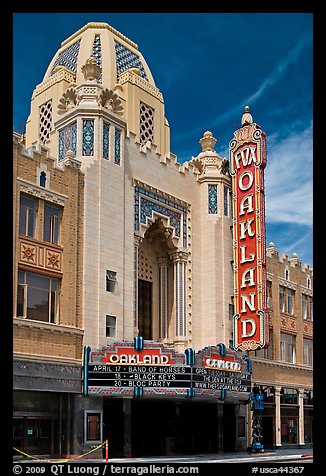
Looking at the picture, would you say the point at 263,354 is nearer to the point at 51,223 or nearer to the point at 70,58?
the point at 51,223

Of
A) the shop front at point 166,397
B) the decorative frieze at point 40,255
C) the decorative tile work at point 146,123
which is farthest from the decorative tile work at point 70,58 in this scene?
the shop front at point 166,397

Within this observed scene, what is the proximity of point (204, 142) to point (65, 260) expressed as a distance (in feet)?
44.7

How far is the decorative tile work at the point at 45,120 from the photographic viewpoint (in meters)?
36.8

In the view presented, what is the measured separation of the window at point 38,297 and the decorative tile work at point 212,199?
38.5 feet

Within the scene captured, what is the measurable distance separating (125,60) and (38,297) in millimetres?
17325

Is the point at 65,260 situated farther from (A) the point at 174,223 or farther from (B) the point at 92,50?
(B) the point at 92,50

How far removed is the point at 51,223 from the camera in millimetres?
27703

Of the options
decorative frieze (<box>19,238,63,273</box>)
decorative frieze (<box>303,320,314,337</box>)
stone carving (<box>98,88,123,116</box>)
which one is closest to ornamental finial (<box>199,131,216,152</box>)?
stone carving (<box>98,88,123,116</box>)

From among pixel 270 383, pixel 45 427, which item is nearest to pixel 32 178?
pixel 45 427

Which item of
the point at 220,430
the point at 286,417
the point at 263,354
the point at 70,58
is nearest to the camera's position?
the point at 220,430

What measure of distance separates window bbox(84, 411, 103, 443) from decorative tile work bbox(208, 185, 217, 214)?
13.5 meters

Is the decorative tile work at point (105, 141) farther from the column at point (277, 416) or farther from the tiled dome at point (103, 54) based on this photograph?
the column at point (277, 416)

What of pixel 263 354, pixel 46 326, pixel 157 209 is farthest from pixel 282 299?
pixel 46 326

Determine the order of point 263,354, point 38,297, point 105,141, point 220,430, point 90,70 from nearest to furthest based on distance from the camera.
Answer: point 38,297, point 105,141, point 90,70, point 220,430, point 263,354
